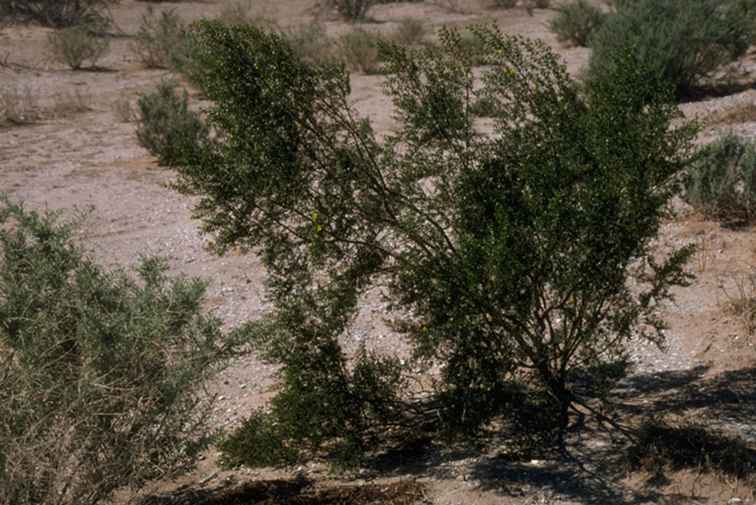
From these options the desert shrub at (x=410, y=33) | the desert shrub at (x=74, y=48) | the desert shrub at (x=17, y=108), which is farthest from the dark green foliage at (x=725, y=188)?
the desert shrub at (x=74, y=48)

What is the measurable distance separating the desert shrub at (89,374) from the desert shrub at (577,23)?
19.5 m

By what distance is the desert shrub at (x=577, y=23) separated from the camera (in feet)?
80.3

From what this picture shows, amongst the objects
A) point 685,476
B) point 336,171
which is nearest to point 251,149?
point 336,171

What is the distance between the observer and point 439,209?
6605 millimetres

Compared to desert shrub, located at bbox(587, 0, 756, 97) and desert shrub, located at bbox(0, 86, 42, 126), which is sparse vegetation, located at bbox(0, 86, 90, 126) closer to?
desert shrub, located at bbox(0, 86, 42, 126)

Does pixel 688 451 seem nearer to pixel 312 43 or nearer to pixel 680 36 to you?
pixel 680 36

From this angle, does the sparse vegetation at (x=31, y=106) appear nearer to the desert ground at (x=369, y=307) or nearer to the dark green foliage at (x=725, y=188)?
the desert ground at (x=369, y=307)

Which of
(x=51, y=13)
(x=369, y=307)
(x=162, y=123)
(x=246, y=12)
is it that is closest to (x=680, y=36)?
(x=162, y=123)

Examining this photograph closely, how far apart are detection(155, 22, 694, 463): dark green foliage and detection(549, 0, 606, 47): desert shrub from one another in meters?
18.4

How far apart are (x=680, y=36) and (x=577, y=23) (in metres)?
7.06

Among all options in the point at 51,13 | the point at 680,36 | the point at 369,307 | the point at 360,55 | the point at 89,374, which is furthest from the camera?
Answer: the point at 51,13

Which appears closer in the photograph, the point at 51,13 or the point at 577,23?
the point at 577,23

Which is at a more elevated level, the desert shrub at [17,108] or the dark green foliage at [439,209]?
the dark green foliage at [439,209]

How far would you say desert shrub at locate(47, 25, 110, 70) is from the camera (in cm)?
2452
